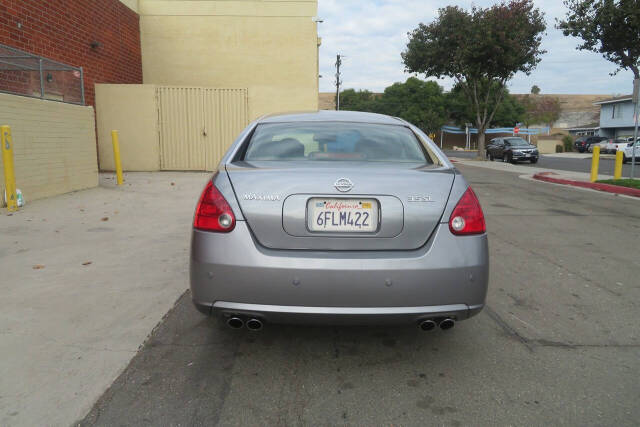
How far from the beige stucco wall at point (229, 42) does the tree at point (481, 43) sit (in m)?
13.7

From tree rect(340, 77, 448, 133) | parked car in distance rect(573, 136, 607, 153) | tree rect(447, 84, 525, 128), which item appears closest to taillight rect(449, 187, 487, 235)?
parked car in distance rect(573, 136, 607, 153)

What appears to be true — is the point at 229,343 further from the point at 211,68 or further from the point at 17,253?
the point at 211,68

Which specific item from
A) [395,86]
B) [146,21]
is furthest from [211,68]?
[395,86]

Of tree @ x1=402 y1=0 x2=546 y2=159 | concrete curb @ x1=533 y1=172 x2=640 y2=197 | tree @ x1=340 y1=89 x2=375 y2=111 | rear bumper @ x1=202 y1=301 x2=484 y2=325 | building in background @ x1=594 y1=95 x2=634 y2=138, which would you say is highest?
tree @ x1=340 y1=89 x2=375 y2=111

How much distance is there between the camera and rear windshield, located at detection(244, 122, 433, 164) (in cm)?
324

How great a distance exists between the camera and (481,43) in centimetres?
2853

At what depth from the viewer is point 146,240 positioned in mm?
6234

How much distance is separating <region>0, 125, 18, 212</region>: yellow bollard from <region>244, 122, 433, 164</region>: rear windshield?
6281mm

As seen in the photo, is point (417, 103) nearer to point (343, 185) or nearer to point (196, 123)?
point (196, 123)

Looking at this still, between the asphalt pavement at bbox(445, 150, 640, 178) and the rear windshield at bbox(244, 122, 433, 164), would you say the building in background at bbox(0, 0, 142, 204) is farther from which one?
the asphalt pavement at bbox(445, 150, 640, 178)

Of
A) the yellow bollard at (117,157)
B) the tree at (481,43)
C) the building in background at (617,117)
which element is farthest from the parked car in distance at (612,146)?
the yellow bollard at (117,157)

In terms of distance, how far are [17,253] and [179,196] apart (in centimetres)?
514

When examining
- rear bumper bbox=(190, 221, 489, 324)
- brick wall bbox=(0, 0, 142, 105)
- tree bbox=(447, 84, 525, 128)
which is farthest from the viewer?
tree bbox=(447, 84, 525, 128)

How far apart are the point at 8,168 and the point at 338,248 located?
7471mm
